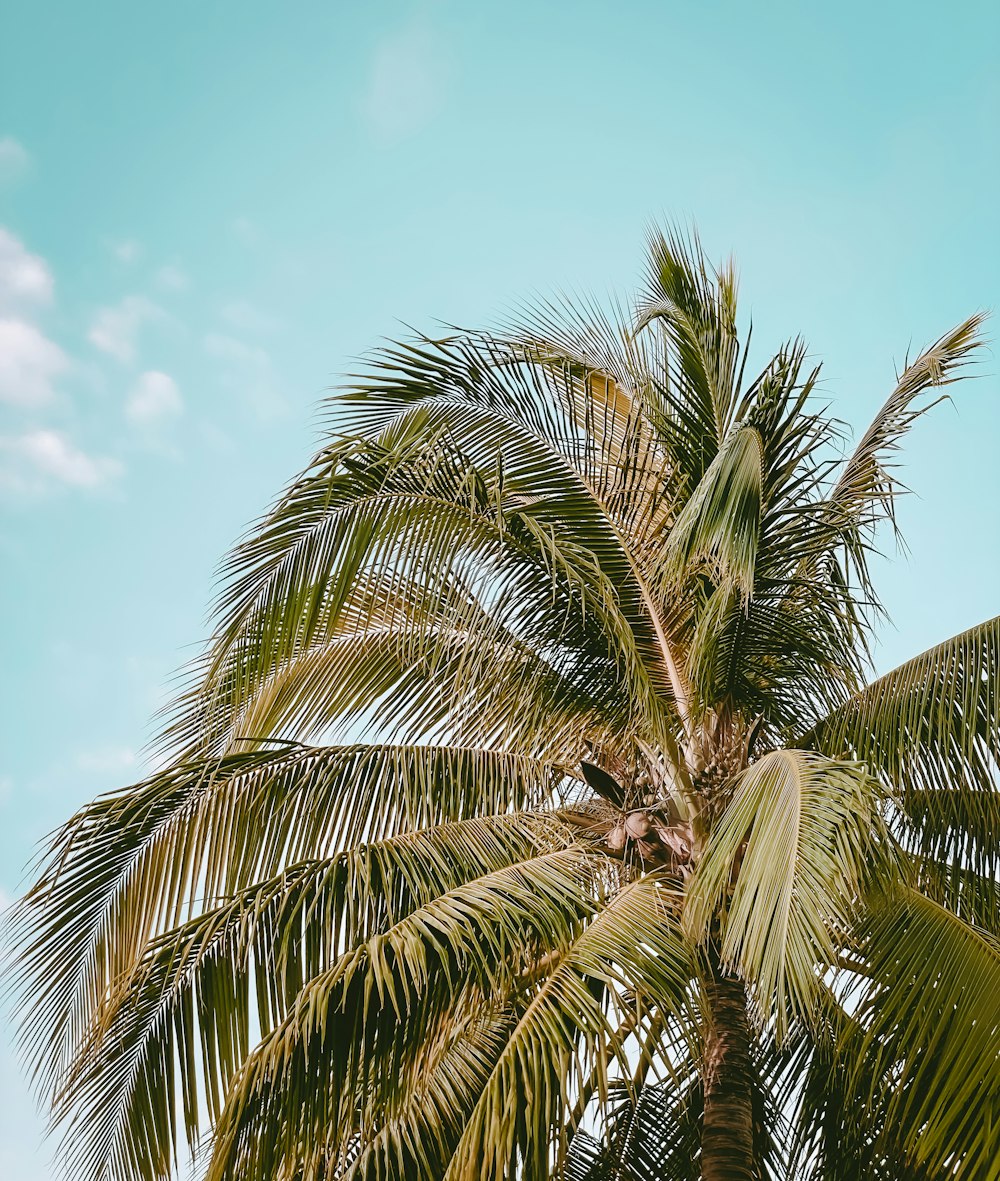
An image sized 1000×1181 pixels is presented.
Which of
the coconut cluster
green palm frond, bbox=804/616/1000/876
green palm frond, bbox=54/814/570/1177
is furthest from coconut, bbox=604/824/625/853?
green palm frond, bbox=804/616/1000/876

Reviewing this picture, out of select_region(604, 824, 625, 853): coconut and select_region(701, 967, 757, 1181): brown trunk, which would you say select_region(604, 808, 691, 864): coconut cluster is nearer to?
select_region(604, 824, 625, 853): coconut

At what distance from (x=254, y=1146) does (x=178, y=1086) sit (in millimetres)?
916

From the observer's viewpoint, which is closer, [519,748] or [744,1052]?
[744,1052]

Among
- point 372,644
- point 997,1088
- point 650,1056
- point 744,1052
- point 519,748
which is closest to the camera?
point 997,1088

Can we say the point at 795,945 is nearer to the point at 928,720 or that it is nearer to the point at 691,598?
the point at 928,720

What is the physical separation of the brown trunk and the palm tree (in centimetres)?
1

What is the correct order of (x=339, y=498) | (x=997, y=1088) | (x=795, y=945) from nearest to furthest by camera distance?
(x=795, y=945), (x=997, y=1088), (x=339, y=498)

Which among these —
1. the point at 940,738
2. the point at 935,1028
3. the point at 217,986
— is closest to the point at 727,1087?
the point at 935,1028

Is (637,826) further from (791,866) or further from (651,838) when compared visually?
(791,866)

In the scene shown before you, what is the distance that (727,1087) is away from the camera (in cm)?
576

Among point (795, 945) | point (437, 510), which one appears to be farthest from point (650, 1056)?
point (437, 510)

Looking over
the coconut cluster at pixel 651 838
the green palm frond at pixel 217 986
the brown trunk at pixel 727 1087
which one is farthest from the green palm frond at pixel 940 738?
the green palm frond at pixel 217 986

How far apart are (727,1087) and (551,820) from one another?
147 centimetres

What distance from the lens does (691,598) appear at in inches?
261
